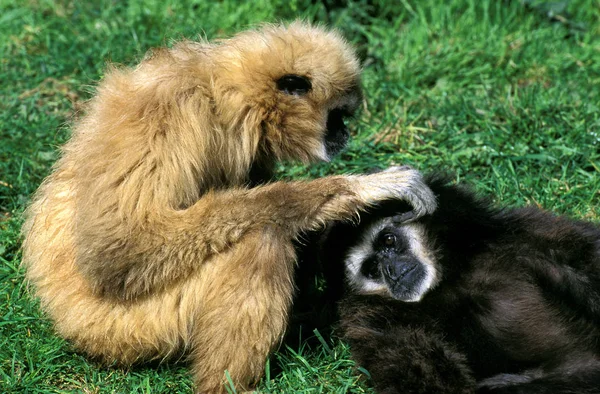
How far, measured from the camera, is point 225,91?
16.0 ft

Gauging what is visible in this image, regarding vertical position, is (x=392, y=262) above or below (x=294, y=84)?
below

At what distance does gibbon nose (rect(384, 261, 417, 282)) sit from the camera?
17.0ft

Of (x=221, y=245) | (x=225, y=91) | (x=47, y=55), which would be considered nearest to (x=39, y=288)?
(x=221, y=245)

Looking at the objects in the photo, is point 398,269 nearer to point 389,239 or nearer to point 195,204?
point 389,239

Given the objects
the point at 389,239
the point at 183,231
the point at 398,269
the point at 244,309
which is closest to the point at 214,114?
the point at 183,231

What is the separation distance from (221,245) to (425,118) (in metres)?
3.31

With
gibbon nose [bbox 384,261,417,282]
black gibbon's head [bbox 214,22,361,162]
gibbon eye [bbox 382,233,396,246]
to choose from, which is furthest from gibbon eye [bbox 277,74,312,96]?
gibbon nose [bbox 384,261,417,282]

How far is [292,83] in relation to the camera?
5016 mm

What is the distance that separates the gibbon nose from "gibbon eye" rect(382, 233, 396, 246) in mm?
132

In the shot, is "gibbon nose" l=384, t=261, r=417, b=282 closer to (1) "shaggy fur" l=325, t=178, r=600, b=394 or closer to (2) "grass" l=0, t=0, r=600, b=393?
(1) "shaggy fur" l=325, t=178, r=600, b=394

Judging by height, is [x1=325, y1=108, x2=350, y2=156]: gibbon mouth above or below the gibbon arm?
above

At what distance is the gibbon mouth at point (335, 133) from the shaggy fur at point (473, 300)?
48 centimetres

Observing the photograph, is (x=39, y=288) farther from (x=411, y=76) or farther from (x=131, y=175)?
(x=411, y=76)

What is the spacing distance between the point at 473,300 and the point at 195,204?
176 centimetres
